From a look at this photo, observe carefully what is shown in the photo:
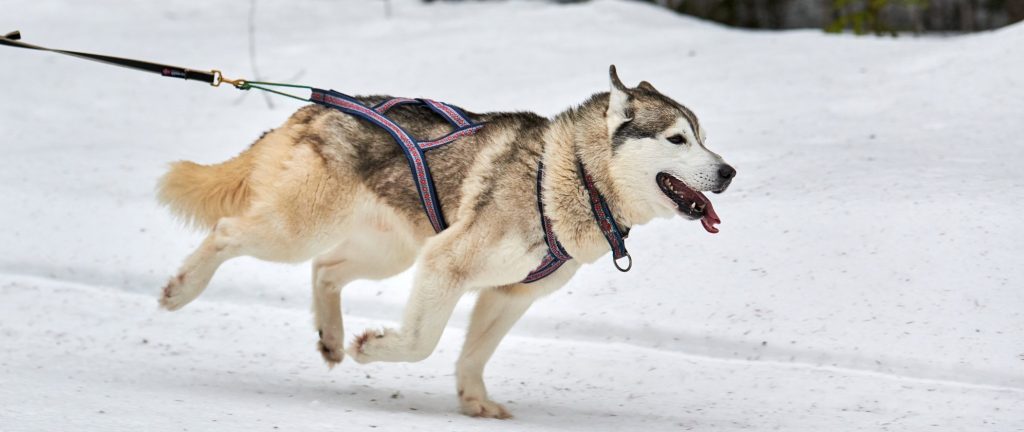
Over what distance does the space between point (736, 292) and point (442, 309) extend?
212cm

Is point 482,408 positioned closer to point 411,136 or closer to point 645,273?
point 411,136

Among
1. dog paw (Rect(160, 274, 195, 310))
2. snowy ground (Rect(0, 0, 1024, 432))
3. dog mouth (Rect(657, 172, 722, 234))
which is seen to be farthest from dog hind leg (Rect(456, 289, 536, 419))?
dog paw (Rect(160, 274, 195, 310))

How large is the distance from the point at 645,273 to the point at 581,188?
76.6 inches

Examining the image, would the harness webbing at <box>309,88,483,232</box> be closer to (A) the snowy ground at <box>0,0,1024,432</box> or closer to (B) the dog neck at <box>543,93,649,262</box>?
(B) the dog neck at <box>543,93,649,262</box>

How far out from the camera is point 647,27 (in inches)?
438

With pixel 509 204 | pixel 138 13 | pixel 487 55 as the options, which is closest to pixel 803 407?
pixel 509 204

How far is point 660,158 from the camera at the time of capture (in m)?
4.29

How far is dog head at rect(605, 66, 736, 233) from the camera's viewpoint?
13.9 ft

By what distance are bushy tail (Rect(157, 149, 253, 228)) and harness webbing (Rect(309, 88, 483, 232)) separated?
19.3 inches

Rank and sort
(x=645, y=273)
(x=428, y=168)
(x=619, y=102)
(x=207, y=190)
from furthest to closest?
(x=645, y=273)
(x=207, y=190)
(x=428, y=168)
(x=619, y=102)

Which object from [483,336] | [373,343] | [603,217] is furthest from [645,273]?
[373,343]

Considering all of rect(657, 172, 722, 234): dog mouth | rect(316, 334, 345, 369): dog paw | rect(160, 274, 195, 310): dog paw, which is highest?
rect(657, 172, 722, 234): dog mouth

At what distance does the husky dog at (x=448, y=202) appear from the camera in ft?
14.3

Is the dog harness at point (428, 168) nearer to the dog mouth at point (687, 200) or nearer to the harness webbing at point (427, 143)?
the harness webbing at point (427, 143)
